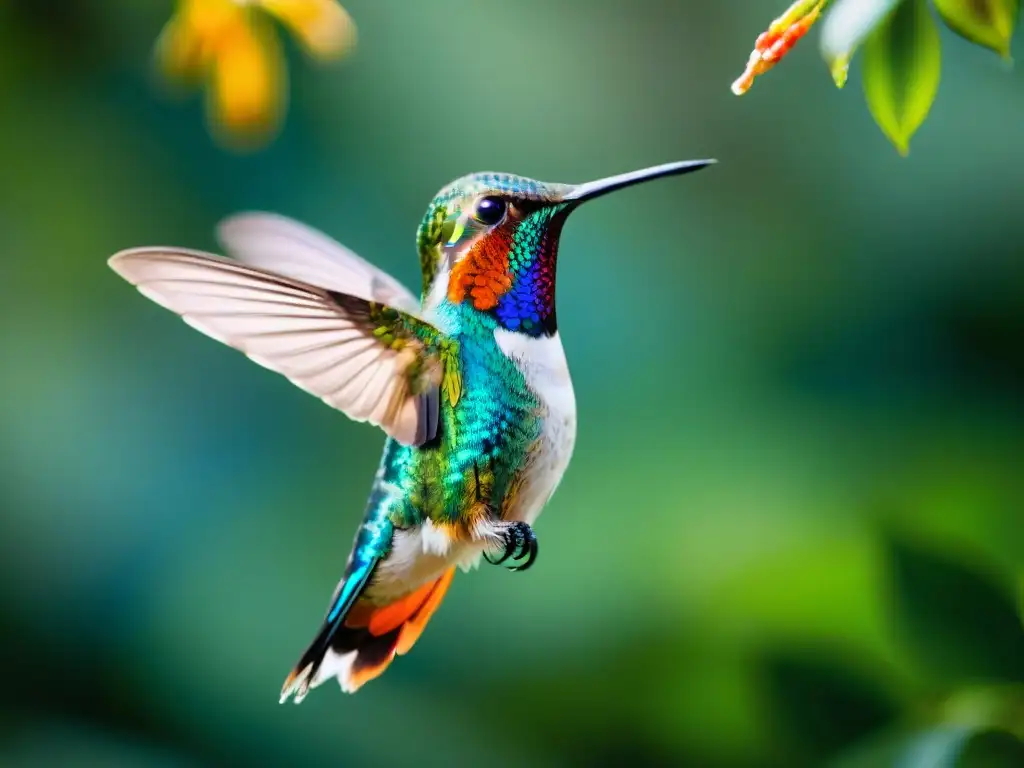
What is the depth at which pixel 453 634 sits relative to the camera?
9.79ft

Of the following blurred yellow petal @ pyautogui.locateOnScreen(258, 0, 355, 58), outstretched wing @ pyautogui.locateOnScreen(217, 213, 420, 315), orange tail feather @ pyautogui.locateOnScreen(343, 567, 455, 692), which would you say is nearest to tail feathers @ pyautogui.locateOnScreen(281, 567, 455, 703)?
orange tail feather @ pyautogui.locateOnScreen(343, 567, 455, 692)

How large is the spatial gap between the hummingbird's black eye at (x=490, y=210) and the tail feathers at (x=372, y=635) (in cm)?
46

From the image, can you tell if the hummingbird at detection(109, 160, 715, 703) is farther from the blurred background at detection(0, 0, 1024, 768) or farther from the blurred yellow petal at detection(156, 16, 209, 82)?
the blurred background at detection(0, 0, 1024, 768)

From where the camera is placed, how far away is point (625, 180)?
1169 millimetres

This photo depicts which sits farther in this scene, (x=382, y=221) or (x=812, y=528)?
(x=382, y=221)

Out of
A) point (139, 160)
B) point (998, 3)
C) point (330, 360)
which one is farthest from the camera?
point (139, 160)

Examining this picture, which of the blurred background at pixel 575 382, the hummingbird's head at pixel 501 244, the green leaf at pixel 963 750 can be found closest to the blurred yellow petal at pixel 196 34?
the hummingbird's head at pixel 501 244

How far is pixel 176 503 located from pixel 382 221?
88 centimetres

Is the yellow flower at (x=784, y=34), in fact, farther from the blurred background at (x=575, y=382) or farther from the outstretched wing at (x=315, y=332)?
the blurred background at (x=575, y=382)

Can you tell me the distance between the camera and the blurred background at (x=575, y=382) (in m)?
2.95

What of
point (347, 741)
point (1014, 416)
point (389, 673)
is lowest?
point (347, 741)

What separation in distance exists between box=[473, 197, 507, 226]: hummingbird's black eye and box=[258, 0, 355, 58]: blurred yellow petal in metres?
0.25

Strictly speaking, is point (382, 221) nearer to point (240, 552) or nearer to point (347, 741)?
point (240, 552)

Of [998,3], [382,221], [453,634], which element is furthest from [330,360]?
[382,221]
